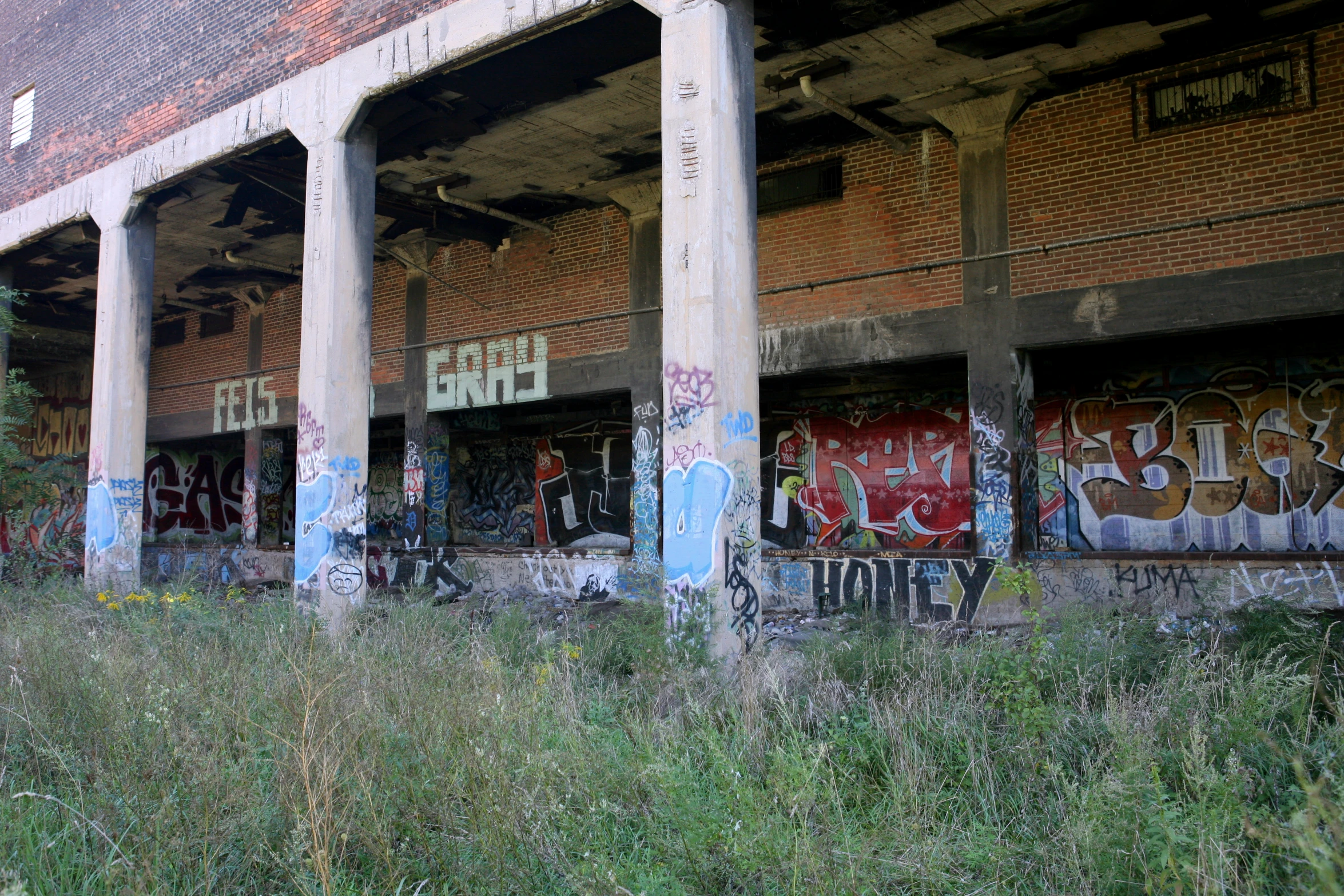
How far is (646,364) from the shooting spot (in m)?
13.7

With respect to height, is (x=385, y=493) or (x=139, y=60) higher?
(x=139, y=60)

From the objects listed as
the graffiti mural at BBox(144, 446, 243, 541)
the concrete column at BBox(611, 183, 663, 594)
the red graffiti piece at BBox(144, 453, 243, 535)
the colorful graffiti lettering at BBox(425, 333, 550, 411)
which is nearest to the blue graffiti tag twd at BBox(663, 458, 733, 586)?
the concrete column at BBox(611, 183, 663, 594)

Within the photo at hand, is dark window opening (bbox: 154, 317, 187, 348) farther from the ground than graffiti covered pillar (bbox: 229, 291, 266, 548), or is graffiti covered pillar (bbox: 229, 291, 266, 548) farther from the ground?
dark window opening (bbox: 154, 317, 187, 348)

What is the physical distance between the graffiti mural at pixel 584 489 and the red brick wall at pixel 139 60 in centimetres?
890

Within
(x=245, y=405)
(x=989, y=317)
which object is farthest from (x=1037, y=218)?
(x=245, y=405)

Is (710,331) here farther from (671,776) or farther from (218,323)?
(218,323)

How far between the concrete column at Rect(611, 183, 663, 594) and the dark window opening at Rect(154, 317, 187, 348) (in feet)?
43.8

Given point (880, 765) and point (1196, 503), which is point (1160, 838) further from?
point (1196, 503)

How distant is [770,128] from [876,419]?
529cm

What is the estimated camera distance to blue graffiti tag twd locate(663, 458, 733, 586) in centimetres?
711

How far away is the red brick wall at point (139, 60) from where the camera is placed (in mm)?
11039

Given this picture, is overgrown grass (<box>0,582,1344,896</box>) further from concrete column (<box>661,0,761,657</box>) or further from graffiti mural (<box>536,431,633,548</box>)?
graffiti mural (<box>536,431,633,548</box>)

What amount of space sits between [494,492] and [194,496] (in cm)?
960

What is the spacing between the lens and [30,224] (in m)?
15.1
